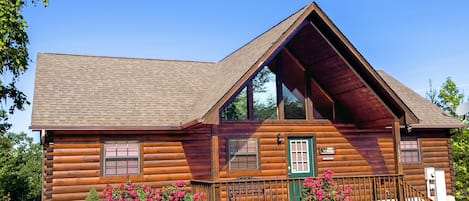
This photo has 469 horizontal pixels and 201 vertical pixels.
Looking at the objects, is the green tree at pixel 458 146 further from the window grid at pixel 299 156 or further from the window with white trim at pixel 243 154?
the window with white trim at pixel 243 154

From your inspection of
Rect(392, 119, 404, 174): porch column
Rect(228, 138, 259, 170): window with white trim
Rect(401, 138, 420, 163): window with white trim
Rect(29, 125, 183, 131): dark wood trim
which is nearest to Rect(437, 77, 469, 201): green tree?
Rect(401, 138, 420, 163): window with white trim

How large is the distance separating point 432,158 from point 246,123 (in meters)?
6.90

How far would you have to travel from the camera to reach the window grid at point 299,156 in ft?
43.9

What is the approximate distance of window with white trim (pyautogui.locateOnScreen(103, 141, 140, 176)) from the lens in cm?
1170

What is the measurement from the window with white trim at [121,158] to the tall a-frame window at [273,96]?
2.68 meters

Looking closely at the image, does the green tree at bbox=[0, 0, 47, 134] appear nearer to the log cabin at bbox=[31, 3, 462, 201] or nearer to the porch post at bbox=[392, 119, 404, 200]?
the log cabin at bbox=[31, 3, 462, 201]

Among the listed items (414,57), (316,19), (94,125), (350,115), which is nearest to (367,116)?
(350,115)

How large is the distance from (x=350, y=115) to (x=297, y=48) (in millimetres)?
2837

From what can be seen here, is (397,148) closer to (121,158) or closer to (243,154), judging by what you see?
(243,154)

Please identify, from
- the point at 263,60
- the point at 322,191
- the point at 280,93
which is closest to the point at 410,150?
the point at 280,93

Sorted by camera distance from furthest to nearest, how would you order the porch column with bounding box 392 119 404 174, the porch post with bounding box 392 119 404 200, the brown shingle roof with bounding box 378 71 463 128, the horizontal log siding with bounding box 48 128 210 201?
the brown shingle roof with bounding box 378 71 463 128 → the porch column with bounding box 392 119 404 174 → the porch post with bounding box 392 119 404 200 → the horizontal log siding with bounding box 48 128 210 201

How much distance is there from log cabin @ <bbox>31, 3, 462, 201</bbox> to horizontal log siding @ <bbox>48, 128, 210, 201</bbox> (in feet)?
0.09

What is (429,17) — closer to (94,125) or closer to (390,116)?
(390,116)

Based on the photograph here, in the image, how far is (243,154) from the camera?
1288 cm
